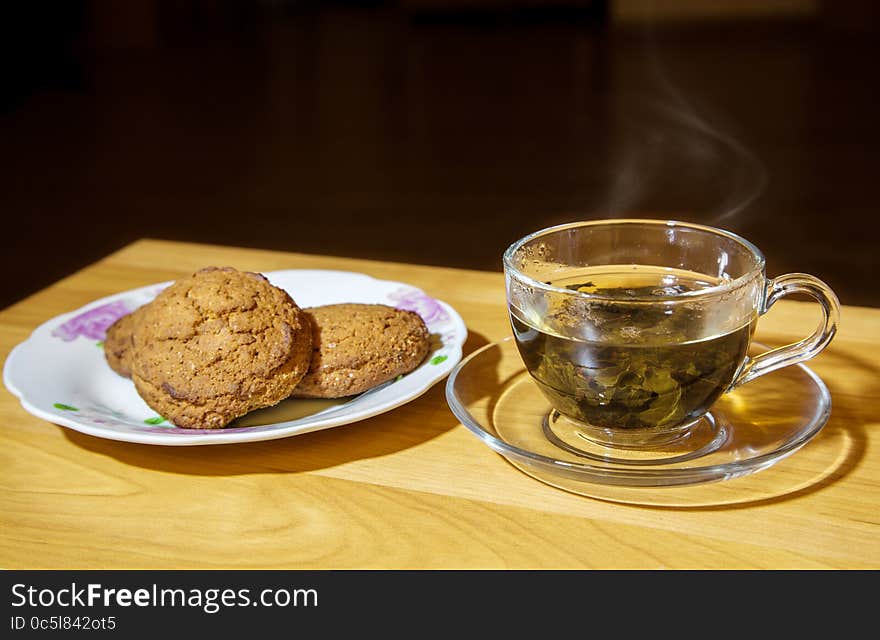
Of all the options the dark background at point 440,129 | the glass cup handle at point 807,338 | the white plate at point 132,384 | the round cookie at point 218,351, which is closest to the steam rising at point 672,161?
the dark background at point 440,129

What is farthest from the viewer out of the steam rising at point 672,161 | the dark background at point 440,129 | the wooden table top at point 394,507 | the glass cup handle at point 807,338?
the steam rising at point 672,161

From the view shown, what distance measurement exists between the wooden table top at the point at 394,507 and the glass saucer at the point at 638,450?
0.02m

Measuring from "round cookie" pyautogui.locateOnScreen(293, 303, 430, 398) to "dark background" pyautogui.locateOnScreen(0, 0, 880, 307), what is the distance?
6.57 feet

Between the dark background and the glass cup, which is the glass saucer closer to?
the glass cup

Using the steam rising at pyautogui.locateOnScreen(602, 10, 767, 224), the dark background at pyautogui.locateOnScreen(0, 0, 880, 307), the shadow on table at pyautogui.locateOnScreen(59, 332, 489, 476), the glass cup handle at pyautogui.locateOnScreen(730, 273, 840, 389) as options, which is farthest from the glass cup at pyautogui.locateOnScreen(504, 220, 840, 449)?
the steam rising at pyautogui.locateOnScreen(602, 10, 767, 224)

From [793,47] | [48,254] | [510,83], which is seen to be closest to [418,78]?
[510,83]

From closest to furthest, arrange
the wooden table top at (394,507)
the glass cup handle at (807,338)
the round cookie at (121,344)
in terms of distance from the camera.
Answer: the wooden table top at (394,507)
the glass cup handle at (807,338)
the round cookie at (121,344)

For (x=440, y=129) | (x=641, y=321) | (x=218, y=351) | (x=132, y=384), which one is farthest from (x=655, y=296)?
(x=440, y=129)

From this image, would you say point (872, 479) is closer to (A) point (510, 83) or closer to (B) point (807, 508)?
(B) point (807, 508)

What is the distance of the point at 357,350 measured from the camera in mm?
846

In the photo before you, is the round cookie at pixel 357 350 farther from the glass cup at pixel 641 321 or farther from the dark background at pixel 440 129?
the dark background at pixel 440 129

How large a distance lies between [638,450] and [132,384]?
0.46 m

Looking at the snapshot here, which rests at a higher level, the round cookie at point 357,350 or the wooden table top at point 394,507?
the round cookie at point 357,350

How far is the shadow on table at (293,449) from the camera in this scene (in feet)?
2.58
